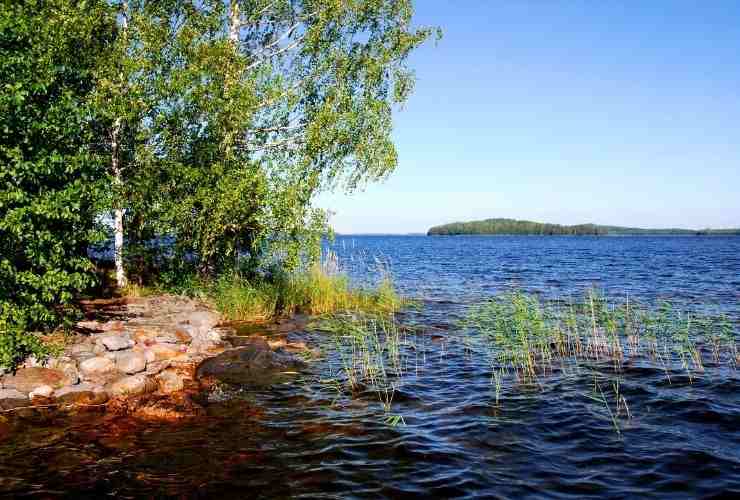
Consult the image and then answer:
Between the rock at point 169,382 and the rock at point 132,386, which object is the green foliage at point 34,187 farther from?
the rock at point 169,382

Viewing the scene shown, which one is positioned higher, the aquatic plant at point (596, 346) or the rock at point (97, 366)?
the rock at point (97, 366)

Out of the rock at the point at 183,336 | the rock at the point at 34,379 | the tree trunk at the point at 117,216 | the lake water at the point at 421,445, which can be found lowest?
the lake water at the point at 421,445

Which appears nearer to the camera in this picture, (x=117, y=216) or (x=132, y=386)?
(x=132, y=386)

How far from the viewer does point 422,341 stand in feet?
63.5

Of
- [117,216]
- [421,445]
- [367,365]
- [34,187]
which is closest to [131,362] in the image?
[34,187]

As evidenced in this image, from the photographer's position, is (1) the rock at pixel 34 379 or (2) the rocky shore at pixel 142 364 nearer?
(2) the rocky shore at pixel 142 364

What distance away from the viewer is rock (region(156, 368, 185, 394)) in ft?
43.5

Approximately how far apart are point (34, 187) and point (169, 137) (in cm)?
726

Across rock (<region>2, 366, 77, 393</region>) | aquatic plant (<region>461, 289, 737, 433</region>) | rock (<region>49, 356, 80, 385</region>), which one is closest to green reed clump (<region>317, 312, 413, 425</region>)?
aquatic plant (<region>461, 289, 737, 433</region>)

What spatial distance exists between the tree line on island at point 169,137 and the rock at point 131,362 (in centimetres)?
186

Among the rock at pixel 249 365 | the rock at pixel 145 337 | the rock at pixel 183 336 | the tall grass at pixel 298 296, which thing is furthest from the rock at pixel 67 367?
the tall grass at pixel 298 296

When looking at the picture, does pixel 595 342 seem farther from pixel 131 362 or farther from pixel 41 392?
pixel 41 392

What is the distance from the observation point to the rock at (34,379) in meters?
12.3

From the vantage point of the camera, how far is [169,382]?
44.1 ft
